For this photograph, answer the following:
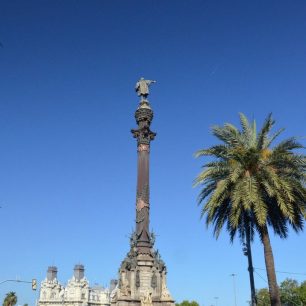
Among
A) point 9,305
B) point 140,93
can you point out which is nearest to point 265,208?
point 140,93

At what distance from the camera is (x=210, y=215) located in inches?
981

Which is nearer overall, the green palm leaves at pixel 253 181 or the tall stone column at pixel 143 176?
the green palm leaves at pixel 253 181

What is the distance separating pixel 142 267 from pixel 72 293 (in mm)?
72620

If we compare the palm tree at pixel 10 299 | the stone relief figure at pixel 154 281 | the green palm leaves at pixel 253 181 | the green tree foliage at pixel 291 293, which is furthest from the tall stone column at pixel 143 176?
the green tree foliage at pixel 291 293

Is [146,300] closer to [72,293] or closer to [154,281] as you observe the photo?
[154,281]

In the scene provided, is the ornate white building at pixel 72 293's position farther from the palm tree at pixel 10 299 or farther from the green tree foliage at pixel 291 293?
the green tree foliage at pixel 291 293

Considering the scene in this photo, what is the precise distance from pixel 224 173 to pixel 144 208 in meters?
12.2

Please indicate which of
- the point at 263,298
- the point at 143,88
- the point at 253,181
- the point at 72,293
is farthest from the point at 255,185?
the point at 72,293

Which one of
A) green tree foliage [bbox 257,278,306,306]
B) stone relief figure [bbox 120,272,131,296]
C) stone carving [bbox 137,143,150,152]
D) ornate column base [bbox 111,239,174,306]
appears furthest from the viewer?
green tree foliage [bbox 257,278,306,306]

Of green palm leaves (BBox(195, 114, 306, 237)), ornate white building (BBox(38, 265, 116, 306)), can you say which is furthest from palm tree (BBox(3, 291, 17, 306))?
green palm leaves (BBox(195, 114, 306, 237))

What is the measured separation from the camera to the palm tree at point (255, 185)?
22.9 meters

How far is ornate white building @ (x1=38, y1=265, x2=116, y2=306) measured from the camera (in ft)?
328

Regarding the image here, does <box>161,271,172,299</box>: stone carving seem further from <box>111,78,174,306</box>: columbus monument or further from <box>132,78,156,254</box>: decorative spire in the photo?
<box>132,78,156,254</box>: decorative spire

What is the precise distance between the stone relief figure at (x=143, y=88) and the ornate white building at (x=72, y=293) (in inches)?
2715
